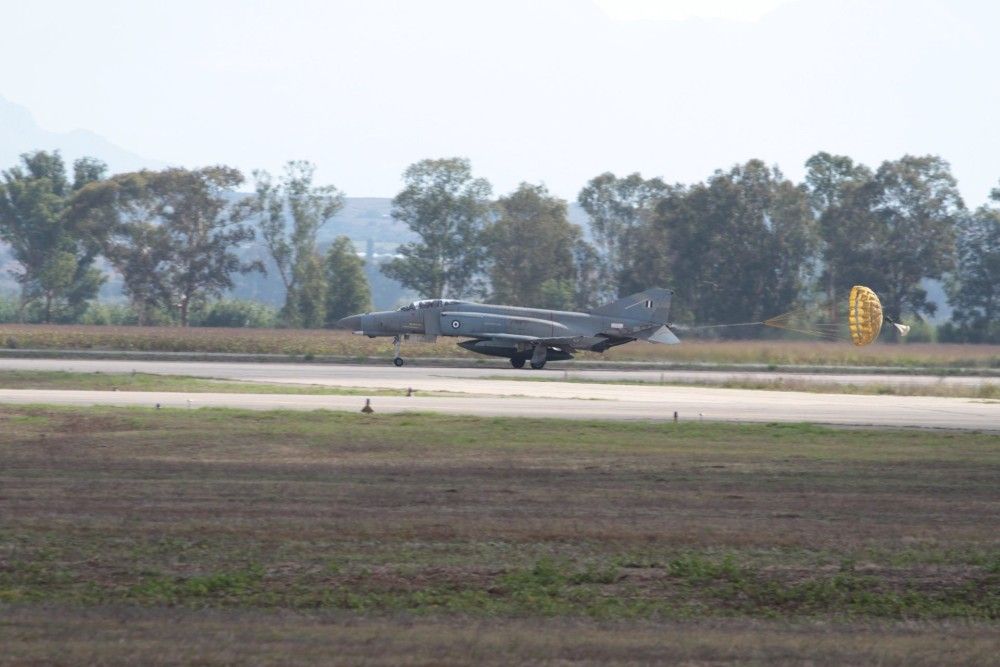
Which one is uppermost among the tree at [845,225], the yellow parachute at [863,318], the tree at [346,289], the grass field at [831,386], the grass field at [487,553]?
the tree at [845,225]

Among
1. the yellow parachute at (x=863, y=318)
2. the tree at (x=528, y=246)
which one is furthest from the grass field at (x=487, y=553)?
the tree at (x=528, y=246)

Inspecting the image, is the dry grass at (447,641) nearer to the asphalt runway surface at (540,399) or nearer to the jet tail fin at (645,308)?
the asphalt runway surface at (540,399)

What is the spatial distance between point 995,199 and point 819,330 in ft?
140

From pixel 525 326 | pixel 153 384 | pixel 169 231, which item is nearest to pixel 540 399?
pixel 153 384

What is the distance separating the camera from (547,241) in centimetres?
9138

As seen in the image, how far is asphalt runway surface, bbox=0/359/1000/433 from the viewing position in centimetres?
2813

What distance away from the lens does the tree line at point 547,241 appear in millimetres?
84562

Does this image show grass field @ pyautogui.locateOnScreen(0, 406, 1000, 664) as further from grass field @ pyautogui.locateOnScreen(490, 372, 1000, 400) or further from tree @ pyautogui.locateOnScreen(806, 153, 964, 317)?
tree @ pyautogui.locateOnScreen(806, 153, 964, 317)

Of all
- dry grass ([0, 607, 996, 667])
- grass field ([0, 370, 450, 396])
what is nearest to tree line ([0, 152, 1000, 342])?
grass field ([0, 370, 450, 396])

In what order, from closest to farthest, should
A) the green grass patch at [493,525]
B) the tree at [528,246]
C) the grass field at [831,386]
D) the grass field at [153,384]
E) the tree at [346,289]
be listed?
the green grass patch at [493,525]
the grass field at [153,384]
the grass field at [831,386]
the tree at [346,289]
the tree at [528,246]

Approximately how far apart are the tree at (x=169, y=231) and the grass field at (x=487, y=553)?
235 ft

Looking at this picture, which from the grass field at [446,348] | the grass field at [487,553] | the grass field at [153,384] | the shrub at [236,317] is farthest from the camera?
the shrub at [236,317]

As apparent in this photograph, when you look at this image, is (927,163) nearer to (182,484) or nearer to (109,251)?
(109,251)

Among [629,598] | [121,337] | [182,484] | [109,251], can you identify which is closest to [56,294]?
[109,251]
